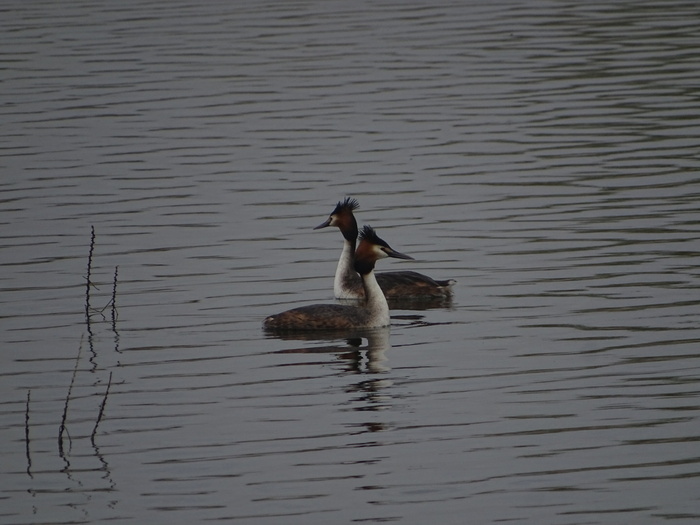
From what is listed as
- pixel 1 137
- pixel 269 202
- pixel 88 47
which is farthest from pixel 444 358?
pixel 88 47

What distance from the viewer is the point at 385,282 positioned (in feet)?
49.6

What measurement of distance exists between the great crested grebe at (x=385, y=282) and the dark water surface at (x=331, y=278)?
188 millimetres

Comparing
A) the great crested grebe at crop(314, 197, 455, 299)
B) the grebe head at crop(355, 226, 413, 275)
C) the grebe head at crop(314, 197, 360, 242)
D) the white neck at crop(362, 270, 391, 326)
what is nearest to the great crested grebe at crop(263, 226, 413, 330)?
the white neck at crop(362, 270, 391, 326)

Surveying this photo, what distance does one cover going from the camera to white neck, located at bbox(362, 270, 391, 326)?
45.1ft

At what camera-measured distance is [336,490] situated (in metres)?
9.12

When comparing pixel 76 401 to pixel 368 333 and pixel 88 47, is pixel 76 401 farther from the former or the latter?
pixel 88 47

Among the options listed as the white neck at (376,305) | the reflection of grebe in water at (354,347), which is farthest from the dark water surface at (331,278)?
the white neck at (376,305)

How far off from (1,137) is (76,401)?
14.9 meters

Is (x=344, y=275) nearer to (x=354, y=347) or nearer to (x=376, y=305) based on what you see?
(x=376, y=305)

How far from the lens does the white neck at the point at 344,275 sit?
15258 mm

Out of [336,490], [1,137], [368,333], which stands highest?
Answer: [1,137]

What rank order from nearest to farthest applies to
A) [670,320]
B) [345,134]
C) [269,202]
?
[670,320]
[269,202]
[345,134]

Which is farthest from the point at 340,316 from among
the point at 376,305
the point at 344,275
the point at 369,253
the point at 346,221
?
the point at 346,221

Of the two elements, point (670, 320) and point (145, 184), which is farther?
point (145, 184)
